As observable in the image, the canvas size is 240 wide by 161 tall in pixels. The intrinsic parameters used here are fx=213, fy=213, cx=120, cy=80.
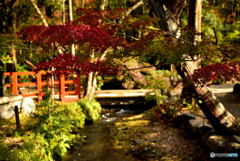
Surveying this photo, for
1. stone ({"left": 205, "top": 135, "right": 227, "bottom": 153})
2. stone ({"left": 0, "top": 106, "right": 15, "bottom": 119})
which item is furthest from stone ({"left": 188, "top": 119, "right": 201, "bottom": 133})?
stone ({"left": 0, "top": 106, "right": 15, "bottom": 119})

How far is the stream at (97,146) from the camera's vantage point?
16.1 feet

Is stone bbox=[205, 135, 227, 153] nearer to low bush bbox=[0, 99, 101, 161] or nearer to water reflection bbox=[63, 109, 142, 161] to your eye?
water reflection bbox=[63, 109, 142, 161]

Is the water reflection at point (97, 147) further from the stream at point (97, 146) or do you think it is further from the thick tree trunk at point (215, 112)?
the thick tree trunk at point (215, 112)

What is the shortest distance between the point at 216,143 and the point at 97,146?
2906 mm

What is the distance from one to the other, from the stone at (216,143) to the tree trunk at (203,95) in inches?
13.6

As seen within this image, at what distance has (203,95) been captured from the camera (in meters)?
4.71

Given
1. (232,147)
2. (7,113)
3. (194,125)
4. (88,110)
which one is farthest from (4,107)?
(232,147)

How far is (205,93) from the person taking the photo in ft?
15.5

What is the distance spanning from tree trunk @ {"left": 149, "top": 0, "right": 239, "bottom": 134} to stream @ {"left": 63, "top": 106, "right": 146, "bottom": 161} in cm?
198

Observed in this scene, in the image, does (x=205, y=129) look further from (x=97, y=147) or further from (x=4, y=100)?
(x=4, y=100)

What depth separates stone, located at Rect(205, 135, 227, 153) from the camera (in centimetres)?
410

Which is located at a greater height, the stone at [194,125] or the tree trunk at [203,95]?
the tree trunk at [203,95]

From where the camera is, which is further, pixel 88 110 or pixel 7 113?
pixel 88 110

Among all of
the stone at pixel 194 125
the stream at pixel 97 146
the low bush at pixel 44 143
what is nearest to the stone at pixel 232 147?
the stone at pixel 194 125
